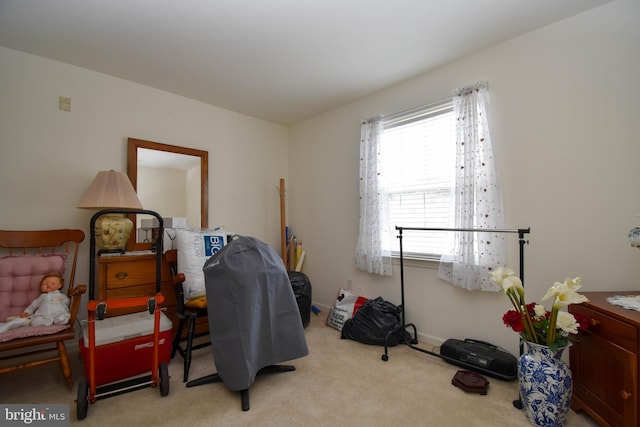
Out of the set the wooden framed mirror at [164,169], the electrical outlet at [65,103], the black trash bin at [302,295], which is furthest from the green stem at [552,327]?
the electrical outlet at [65,103]

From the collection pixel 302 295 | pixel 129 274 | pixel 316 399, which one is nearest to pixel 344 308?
Result: pixel 302 295

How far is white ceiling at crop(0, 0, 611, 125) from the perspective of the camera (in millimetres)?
1852

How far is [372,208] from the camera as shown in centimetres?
297

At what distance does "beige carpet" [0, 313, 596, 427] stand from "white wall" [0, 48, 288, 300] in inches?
48.9

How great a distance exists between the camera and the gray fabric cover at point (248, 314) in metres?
1.73

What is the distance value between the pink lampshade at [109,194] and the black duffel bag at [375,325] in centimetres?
220

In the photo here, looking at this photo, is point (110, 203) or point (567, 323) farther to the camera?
point (110, 203)

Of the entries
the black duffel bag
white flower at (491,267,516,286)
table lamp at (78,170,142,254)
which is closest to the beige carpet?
the black duffel bag

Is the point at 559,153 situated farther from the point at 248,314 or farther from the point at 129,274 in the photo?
the point at 129,274

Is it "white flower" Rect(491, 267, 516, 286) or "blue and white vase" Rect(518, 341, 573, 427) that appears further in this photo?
"white flower" Rect(491, 267, 516, 286)

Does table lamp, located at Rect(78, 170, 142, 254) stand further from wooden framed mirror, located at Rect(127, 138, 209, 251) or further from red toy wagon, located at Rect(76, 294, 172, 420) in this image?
red toy wagon, located at Rect(76, 294, 172, 420)

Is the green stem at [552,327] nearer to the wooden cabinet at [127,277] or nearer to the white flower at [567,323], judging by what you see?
the white flower at [567,323]

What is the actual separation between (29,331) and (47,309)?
0.18m

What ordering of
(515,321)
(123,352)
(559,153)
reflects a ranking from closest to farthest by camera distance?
(515,321), (123,352), (559,153)
